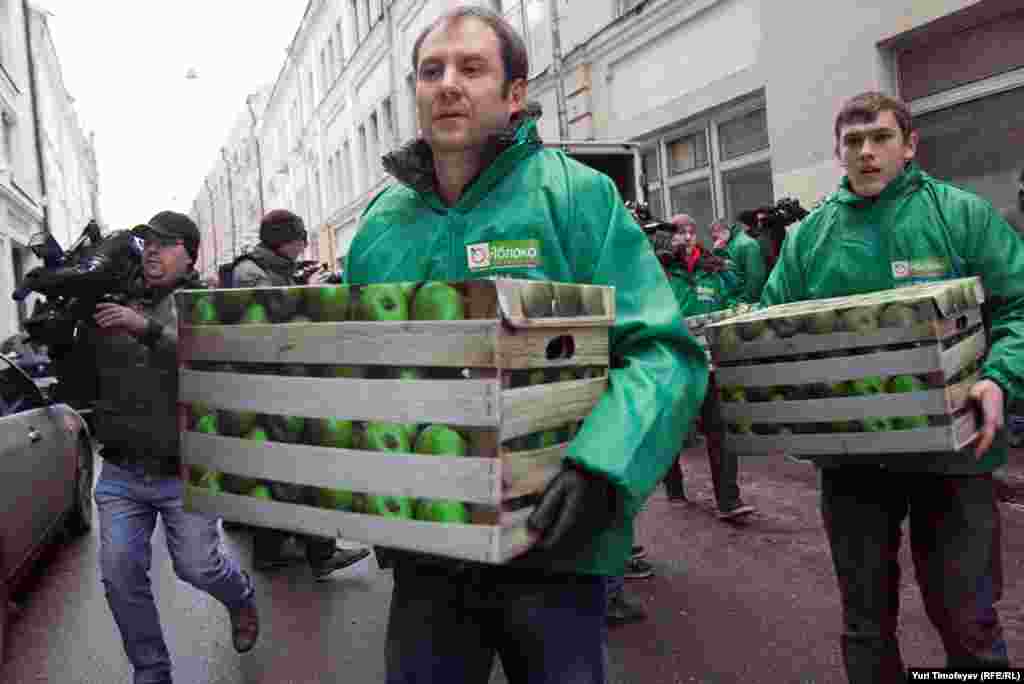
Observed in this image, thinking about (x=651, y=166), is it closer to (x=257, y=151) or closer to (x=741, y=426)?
(x=741, y=426)

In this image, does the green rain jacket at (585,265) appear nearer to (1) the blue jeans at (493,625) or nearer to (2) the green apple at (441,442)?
(1) the blue jeans at (493,625)

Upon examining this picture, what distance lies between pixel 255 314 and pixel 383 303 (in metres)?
0.33

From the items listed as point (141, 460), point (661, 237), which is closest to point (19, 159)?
point (661, 237)

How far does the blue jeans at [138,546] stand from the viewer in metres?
3.34

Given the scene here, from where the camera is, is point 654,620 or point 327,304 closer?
point 327,304

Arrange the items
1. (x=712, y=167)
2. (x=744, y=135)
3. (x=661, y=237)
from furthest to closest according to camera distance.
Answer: (x=712, y=167)
(x=744, y=135)
(x=661, y=237)

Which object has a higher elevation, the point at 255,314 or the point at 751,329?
the point at 255,314

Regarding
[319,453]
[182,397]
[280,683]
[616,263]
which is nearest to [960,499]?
[616,263]

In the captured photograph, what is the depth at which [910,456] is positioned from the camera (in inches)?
90.8

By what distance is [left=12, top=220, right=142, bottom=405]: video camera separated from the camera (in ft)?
9.99

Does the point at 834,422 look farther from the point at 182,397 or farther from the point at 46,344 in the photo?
the point at 46,344

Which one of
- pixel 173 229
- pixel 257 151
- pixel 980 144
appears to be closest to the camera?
pixel 173 229

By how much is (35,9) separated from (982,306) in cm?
3276

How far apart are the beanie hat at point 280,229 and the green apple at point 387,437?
438 centimetres
